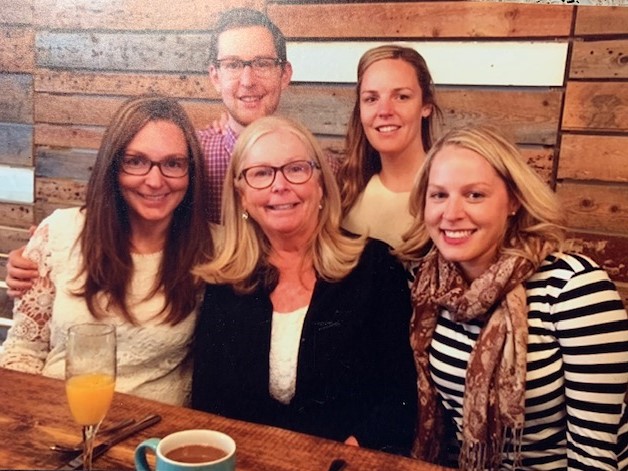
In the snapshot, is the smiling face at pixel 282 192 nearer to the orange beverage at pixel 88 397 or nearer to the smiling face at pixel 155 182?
the smiling face at pixel 155 182

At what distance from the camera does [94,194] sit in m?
1.65

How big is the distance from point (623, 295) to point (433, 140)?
55 centimetres

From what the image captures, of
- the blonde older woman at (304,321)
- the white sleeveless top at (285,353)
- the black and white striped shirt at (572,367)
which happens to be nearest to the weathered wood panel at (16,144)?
the blonde older woman at (304,321)

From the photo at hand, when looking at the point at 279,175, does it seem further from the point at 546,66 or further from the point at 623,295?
the point at 623,295

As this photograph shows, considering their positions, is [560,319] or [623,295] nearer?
[560,319]

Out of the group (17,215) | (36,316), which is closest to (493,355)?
(36,316)

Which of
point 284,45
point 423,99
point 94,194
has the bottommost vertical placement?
point 94,194

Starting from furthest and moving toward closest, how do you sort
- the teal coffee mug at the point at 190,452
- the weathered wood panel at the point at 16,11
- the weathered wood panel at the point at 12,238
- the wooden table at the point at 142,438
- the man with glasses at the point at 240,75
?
the weathered wood panel at the point at 12,238 → the weathered wood panel at the point at 16,11 → the man with glasses at the point at 240,75 → the wooden table at the point at 142,438 → the teal coffee mug at the point at 190,452

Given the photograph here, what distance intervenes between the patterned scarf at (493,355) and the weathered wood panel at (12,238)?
3.86 ft

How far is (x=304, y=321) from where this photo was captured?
150 centimetres

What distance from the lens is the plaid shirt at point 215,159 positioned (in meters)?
1.65

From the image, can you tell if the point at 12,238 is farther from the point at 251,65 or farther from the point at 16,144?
the point at 251,65

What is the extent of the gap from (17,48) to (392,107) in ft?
3.46

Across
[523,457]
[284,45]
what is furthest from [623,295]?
[284,45]
